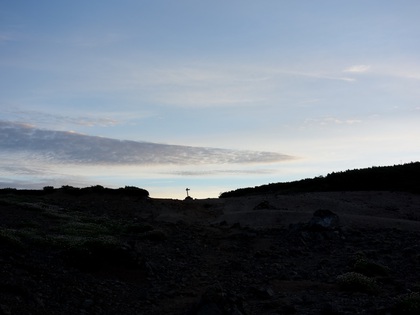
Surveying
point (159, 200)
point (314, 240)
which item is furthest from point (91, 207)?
point (314, 240)

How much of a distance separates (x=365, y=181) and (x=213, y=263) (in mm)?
24309

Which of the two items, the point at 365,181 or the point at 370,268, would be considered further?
the point at 365,181

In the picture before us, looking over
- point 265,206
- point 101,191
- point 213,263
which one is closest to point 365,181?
point 265,206

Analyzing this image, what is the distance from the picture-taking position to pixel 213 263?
56.6 ft

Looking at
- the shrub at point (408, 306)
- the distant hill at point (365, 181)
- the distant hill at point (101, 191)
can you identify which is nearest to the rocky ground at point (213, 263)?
the shrub at point (408, 306)

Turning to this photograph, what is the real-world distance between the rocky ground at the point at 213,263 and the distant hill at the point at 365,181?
7.36m

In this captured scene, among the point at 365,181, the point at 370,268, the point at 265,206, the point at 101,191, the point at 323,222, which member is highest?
the point at 365,181

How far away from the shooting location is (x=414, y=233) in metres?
22.4

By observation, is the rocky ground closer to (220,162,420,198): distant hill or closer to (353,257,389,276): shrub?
(353,257,389,276): shrub

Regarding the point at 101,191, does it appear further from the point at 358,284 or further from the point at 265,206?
the point at 358,284

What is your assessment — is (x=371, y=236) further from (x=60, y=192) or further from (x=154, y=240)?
(x=60, y=192)

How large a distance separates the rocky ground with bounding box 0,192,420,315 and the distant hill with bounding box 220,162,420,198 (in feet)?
24.2

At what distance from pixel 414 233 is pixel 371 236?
90.3 inches

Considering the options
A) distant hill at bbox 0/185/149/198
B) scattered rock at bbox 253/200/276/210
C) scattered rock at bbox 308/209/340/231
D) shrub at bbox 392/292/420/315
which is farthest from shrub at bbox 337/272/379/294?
distant hill at bbox 0/185/149/198
